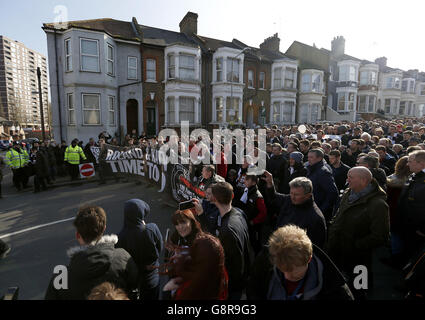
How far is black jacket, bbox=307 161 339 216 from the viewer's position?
414cm

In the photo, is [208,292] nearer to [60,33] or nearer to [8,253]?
[8,253]

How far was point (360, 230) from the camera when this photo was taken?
3043mm

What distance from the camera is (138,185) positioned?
34.4ft

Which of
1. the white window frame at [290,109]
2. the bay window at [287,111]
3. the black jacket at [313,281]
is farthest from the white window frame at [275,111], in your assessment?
the black jacket at [313,281]

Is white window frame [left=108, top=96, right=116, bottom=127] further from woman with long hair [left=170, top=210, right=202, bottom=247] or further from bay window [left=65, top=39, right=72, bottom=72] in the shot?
woman with long hair [left=170, top=210, right=202, bottom=247]

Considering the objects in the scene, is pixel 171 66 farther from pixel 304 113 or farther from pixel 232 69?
pixel 304 113

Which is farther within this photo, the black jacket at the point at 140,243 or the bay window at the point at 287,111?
the bay window at the point at 287,111

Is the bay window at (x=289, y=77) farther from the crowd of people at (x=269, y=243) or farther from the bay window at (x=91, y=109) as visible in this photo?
the crowd of people at (x=269, y=243)

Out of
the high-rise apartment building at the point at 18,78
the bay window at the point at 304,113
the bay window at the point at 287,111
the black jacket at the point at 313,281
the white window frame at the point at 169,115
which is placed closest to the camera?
the black jacket at the point at 313,281

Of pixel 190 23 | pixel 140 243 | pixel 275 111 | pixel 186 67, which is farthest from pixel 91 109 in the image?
pixel 275 111

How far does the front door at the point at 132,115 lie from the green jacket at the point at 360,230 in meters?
20.0

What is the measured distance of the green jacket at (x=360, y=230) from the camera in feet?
9.44

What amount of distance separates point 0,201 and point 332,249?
34.7 feet
